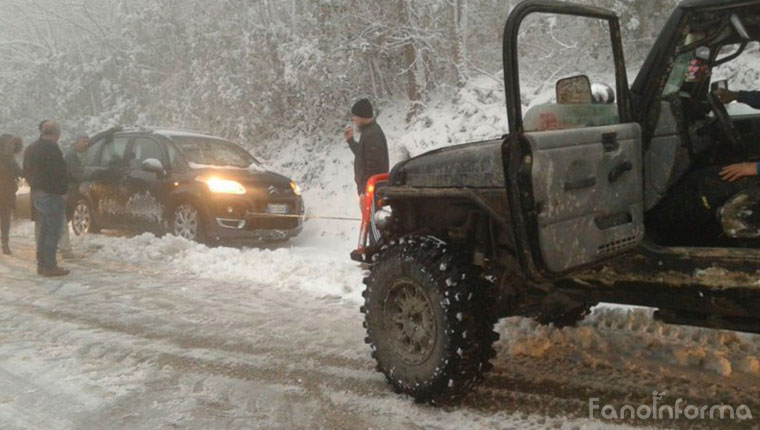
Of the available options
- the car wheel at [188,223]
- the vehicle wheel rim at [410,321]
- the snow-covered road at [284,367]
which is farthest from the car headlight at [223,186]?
the vehicle wheel rim at [410,321]

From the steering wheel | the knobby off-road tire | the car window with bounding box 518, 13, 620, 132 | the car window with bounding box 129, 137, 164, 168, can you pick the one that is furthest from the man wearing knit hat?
the steering wheel

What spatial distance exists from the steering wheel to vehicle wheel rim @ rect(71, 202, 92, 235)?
32.4 ft

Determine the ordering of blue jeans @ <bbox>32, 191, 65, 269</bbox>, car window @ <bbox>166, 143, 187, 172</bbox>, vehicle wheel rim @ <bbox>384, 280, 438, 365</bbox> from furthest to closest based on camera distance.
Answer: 1. car window @ <bbox>166, 143, 187, 172</bbox>
2. blue jeans @ <bbox>32, 191, 65, 269</bbox>
3. vehicle wheel rim @ <bbox>384, 280, 438, 365</bbox>

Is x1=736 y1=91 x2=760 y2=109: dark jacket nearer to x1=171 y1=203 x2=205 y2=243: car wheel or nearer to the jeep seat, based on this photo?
the jeep seat

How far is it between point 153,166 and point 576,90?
7374mm

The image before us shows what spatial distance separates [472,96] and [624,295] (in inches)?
358

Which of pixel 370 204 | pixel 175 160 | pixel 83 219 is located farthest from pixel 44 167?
pixel 370 204

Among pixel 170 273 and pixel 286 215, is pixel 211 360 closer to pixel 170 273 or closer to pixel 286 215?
pixel 170 273

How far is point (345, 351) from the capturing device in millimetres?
4379

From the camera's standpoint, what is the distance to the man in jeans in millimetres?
7613

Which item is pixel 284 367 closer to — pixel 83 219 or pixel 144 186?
pixel 144 186

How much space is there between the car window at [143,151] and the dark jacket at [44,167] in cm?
180

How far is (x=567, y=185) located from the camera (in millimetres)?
2791

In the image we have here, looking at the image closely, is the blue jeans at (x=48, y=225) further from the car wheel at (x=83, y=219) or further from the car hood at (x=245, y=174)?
the car wheel at (x=83, y=219)
